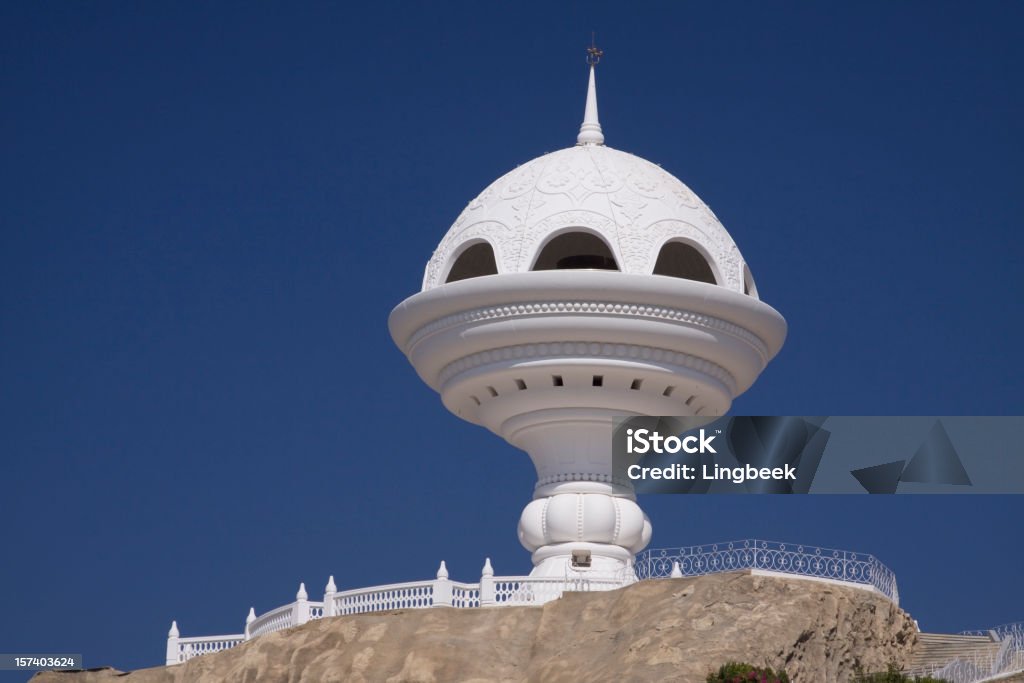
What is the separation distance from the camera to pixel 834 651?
41250 millimetres

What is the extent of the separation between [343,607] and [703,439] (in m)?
8.77

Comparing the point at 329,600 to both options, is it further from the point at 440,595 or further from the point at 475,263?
the point at 475,263

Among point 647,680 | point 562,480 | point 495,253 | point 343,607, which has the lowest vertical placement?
point 647,680

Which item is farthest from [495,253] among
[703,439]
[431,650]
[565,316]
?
[431,650]

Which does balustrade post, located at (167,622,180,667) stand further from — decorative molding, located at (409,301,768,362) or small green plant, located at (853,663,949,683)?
small green plant, located at (853,663,949,683)

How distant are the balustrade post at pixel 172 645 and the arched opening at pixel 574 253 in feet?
35.7

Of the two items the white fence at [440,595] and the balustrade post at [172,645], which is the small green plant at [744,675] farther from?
the balustrade post at [172,645]

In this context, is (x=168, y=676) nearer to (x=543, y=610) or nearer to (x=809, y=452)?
(x=543, y=610)

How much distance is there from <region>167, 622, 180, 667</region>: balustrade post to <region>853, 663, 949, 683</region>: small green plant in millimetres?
14483

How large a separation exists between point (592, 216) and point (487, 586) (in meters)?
8.18

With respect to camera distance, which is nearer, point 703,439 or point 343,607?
point 343,607

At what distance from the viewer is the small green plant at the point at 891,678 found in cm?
3897

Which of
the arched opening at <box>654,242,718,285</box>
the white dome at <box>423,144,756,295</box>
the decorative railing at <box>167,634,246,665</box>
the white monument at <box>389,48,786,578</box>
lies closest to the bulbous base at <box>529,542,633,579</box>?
the white monument at <box>389,48,786,578</box>

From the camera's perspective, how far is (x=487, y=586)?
146ft
